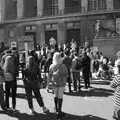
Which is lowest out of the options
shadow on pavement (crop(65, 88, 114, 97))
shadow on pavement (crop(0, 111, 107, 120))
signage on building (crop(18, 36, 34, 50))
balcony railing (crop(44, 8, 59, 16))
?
shadow on pavement (crop(0, 111, 107, 120))

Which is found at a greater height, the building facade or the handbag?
the building facade

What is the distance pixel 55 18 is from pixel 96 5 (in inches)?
249

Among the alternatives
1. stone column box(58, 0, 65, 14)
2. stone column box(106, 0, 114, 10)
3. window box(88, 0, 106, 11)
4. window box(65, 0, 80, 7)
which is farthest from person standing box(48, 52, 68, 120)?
window box(65, 0, 80, 7)

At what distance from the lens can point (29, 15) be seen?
168 ft

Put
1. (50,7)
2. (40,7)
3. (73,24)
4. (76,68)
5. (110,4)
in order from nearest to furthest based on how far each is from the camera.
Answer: (76,68) → (110,4) → (73,24) → (40,7) → (50,7)

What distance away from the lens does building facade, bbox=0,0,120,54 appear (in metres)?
42.3

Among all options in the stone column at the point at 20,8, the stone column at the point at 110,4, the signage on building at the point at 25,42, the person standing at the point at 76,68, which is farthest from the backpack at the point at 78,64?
the stone column at the point at 20,8

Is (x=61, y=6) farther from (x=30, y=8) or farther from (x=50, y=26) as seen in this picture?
(x=30, y=8)

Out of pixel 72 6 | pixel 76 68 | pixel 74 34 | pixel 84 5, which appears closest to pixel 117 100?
pixel 76 68

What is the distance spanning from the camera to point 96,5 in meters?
44.4

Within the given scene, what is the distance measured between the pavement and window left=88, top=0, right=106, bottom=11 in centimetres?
3149

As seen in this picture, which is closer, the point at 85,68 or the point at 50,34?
the point at 85,68

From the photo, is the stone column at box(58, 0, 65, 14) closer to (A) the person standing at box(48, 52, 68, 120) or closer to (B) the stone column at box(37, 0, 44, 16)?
(B) the stone column at box(37, 0, 44, 16)

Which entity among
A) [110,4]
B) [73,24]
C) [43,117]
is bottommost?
[43,117]
